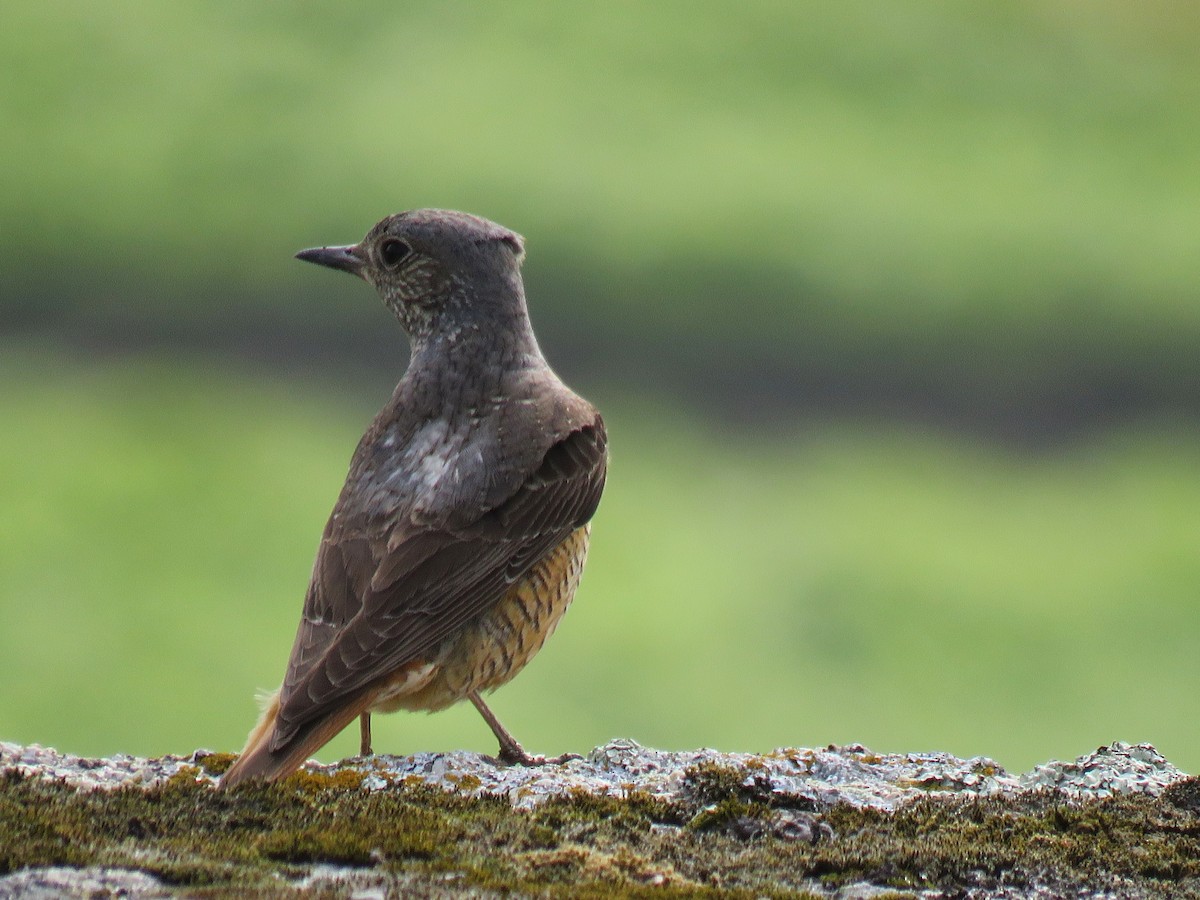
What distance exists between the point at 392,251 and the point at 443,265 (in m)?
0.28

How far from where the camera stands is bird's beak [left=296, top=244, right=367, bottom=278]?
754cm

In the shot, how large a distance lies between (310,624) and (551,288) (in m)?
14.4

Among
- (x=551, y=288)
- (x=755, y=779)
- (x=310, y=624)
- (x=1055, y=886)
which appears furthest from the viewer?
(x=551, y=288)

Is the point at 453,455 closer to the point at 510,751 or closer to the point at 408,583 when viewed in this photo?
the point at 408,583

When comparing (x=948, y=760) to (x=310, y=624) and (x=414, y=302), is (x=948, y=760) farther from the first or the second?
(x=414, y=302)

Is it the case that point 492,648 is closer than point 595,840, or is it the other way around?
point 595,840

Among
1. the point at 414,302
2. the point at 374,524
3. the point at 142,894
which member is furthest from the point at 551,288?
the point at 142,894

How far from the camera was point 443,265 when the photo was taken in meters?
7.42

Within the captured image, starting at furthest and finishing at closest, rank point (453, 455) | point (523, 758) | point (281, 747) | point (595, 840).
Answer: point (453, 455) → point (523, 758) → point (281, 747) → point (595, 840)

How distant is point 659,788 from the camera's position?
16.4 feet

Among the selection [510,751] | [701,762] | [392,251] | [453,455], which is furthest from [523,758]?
[392,251]

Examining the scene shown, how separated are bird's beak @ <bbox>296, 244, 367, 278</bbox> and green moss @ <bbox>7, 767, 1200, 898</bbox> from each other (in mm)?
3232

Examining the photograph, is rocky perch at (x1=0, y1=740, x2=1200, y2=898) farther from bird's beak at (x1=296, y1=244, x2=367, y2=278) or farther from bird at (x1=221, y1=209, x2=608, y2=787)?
bird's beak at (x1=296, y1=244, x2=367, y2=278)

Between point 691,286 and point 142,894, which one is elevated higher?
point 691,286
